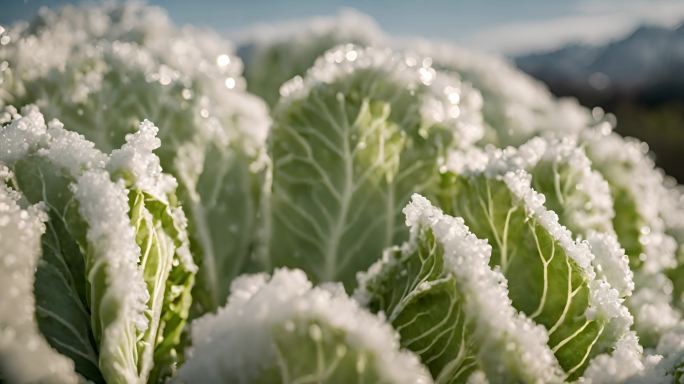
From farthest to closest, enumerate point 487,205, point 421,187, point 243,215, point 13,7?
1. point 13,7
2. point 243,215
3. point 421,187
4. point 487,205

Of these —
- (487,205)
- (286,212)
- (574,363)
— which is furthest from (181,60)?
(574,363)

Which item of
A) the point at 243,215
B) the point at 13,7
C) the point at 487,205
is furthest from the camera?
the point at 13,7

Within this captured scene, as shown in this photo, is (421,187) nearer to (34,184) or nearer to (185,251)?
(185,251)

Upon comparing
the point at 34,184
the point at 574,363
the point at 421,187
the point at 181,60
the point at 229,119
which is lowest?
the point at 574,363

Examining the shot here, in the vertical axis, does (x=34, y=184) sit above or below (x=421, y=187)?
below

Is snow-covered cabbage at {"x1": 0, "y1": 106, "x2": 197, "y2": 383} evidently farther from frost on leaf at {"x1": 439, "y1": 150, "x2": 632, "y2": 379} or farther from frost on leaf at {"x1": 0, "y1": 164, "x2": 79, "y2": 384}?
frost on leaf at {"x1": 439, "y1": 150, "x2": 632, "y2": 379}

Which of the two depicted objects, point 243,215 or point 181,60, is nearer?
point 243,215

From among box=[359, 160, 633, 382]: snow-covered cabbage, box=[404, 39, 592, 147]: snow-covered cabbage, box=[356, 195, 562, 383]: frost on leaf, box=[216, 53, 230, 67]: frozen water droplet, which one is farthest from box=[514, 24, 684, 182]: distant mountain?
box=[356, 195, 562, 383]: frost on leaf

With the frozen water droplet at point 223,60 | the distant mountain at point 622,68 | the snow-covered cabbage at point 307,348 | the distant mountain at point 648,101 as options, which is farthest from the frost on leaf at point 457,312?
the distant mountain at point 622,68
